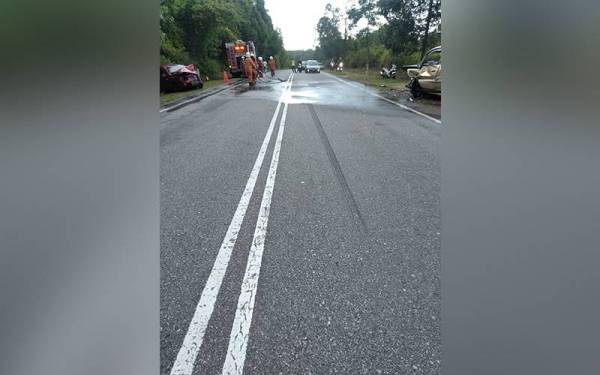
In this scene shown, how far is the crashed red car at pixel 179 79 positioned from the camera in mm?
14508

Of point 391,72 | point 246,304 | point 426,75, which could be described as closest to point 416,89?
point 426,75

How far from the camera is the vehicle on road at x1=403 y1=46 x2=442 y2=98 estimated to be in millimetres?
11055

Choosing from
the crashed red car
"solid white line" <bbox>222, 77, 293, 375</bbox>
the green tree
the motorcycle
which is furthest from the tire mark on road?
the green tree

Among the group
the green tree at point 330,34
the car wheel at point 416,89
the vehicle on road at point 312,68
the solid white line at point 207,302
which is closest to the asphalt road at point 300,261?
the solid white line at point 207,302

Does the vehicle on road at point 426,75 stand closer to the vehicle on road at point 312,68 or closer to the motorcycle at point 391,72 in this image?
the motorcycle at point 391,72

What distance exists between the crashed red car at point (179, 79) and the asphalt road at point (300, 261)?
9.67 metres

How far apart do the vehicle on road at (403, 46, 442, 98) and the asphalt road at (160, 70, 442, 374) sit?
6043mm

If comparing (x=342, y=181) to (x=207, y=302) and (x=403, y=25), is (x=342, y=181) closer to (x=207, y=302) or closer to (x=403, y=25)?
(x=207, y=302)
